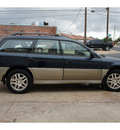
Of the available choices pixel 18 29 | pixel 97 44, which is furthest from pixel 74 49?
pixel 18 29

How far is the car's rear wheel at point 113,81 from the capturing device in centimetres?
522

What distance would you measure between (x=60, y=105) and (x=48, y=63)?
53.4 inches

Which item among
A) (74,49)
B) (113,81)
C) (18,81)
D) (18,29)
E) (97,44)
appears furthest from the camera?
(18,29)

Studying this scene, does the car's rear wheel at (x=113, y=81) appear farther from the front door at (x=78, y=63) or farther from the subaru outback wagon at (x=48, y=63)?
the front door at (x=78, y=63)

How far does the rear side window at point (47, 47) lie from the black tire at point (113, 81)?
69.0 inches

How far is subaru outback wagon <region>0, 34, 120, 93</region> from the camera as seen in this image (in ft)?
15.8

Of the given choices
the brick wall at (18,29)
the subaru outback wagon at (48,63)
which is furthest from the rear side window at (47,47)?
the brick wall at (18,29)

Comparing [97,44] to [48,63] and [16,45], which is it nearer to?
[48,63]

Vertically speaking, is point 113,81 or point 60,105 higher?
point 113,81

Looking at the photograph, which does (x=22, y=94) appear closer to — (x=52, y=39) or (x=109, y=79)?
(x=52, y=39)

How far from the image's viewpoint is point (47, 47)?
5008 millimetres

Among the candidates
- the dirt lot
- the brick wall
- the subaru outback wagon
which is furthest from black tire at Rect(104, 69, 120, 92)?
the brick wall

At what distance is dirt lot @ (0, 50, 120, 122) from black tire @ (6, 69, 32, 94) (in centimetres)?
18

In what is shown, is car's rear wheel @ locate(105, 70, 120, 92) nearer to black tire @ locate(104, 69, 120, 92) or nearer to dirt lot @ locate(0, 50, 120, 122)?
black tire @ locate(104, 69, 120, 92)
